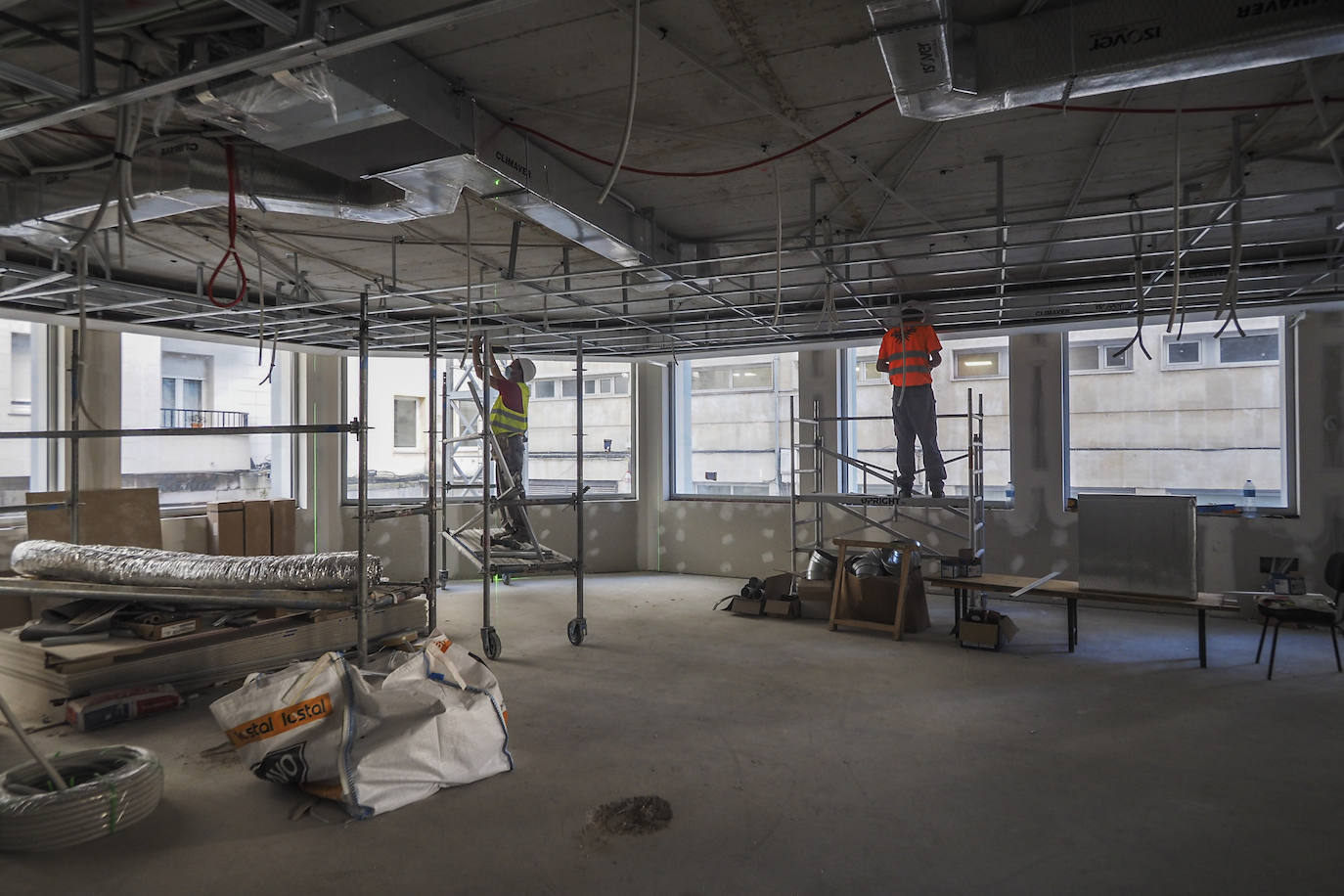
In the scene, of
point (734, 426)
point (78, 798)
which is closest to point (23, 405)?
point (78, 798)

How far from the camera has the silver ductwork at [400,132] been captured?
2490 millimetres

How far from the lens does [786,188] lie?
14.4 feet

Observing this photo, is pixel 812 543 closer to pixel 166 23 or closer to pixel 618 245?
pixel 618 245

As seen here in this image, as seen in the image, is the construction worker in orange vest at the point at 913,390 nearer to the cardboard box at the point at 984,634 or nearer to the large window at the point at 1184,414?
the cardboard box at the point at 984,634

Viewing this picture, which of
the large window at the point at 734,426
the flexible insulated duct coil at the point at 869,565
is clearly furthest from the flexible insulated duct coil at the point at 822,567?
the large window at the point at 734,426

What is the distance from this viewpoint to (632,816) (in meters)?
2.94

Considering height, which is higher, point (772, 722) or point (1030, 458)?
point (1030, 458)

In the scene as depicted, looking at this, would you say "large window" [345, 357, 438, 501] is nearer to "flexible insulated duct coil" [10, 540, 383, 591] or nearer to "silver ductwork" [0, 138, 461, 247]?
"flexible insulated duct coil" [10, 540, 383, 591]

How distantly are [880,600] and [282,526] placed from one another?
18.3ft

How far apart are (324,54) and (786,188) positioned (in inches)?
110

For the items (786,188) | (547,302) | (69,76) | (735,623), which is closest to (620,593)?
(735,623)

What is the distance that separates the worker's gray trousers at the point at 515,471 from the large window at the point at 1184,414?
522 cm

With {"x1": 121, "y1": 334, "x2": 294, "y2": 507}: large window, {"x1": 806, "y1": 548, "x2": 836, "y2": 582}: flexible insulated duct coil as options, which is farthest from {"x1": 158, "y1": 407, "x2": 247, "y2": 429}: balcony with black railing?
{"x1": 806, "y1": 548, "x2": 836, "y2": 582}: flexible insulated duct coil

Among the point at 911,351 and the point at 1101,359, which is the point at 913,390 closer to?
the point at 911,351
